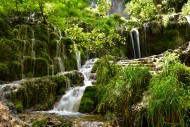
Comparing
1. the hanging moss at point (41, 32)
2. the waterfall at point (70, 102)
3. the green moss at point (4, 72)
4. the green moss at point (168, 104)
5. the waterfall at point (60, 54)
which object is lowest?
the waterfall at point (70, 102)

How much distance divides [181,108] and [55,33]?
1171cm

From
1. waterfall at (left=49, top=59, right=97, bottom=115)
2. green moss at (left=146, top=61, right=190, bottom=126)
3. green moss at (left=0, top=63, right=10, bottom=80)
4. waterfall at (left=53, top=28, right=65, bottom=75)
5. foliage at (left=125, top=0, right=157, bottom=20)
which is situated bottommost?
waterfall at (left=49, top=59, right=97, bottom=115)

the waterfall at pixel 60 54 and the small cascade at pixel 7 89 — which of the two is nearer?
the small cascade at pixel 7 89

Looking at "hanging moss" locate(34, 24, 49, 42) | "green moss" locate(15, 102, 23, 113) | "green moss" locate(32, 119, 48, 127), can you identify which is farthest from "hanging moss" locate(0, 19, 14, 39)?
"green moss" locate(32, 119, 48, 127)

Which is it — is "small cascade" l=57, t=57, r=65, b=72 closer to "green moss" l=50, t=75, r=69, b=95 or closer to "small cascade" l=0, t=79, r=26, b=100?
"green moss" l=50, t=75, r=69, b=95

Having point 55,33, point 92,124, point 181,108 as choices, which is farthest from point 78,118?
point 55,33

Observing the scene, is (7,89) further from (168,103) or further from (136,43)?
(136,43)

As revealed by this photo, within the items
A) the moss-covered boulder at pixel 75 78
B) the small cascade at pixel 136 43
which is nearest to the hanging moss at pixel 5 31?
the moss-covered boulder at pixel 75 78

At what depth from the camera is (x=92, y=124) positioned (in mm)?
6871

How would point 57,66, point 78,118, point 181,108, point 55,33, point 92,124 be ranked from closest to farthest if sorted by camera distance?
point 181,108
point 92,124
point 78,118
point 57,66
point 55,33

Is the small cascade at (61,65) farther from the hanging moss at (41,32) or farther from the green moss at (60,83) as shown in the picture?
the green moss at (60,83)

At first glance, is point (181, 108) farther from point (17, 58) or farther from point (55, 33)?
point (55, 33)

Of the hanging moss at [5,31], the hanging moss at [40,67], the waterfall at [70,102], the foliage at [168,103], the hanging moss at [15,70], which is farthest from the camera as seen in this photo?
the hanging moss at [5,31]

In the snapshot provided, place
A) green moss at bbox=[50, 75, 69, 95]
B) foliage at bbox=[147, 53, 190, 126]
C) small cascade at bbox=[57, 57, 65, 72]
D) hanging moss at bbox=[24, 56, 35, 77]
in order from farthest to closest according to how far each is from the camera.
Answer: small cascade at bbox=[57, 57, 65, 72]
hanging moss at bbox=[24, 56, 35, 77]
green moss at bbox=[50, 75, 69, 95]
foliage at bbox=[147, 53, 190, 126]
